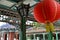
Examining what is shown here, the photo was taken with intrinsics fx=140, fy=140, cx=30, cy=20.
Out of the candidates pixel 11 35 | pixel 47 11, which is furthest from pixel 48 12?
pixel 11 35

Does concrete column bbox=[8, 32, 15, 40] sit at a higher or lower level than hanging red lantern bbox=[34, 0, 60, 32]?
lower

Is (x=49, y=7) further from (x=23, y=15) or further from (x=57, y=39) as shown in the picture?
(x=57, y=39)

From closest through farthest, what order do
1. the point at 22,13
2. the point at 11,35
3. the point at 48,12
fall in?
the point at 48,12, the point at 22,13, the point at 11,35

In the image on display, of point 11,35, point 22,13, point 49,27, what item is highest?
point 22,13

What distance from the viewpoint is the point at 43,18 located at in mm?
1582

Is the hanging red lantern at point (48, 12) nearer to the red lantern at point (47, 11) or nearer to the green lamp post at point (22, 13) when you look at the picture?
the red lantern at point (47, 11)

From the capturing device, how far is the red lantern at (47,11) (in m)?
1.51

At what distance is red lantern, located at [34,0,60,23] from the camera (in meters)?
1.51

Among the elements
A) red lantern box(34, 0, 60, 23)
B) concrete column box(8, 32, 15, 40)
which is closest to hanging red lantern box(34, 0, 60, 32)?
red lantern box(34, 0, 60, 23)

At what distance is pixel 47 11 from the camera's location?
1.52m

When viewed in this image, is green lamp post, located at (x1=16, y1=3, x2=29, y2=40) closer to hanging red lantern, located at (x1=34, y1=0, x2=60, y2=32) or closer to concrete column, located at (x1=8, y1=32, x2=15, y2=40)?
hanging red lantern, located at (x1=34, y1=0, x2=60, y2=32)

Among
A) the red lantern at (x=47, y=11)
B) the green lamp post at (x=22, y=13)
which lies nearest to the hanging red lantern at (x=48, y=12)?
the red lantern at (x=47, y=11)

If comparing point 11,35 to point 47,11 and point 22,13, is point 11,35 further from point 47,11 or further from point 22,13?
point 47,11

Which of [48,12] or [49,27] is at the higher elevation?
[48,12]
